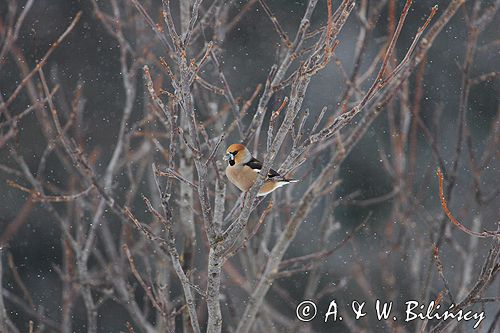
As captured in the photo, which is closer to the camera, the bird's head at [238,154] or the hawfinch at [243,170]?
the hawfinch at [243,170]

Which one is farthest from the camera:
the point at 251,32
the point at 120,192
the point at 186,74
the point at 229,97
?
the point at 251,32

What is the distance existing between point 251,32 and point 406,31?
3.17 m

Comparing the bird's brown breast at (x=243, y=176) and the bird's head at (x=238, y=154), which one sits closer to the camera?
the bird's brown breast at (x=243, y=176)

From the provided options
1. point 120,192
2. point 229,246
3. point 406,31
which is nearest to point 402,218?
point 229,246

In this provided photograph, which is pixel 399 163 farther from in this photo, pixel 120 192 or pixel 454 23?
pixel 454 23

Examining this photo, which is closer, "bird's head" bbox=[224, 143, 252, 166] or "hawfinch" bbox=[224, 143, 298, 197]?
"hawfinch" bbox=[224, 143, 298, 197]

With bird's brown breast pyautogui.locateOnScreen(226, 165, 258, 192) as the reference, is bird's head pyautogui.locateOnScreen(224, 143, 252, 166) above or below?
above

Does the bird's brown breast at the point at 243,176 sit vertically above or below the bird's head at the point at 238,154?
below

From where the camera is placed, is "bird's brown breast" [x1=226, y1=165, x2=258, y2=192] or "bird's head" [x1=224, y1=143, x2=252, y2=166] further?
"bird's head" [x1=224, y1=143, x2=252, y2=166]

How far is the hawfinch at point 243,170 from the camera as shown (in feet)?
11.7

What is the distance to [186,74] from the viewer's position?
2146 millimetres

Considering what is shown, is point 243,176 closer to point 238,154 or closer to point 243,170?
point 243,170

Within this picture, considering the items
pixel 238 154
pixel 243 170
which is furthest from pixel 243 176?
pixel 238 154

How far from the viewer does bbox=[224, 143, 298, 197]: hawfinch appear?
11.7ft
